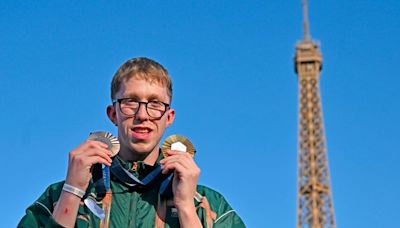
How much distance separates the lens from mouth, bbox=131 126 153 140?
3537 millimetres

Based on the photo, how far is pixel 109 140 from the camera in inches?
134

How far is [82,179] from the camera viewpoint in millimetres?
3404

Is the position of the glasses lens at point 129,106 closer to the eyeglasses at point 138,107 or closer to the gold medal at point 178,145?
the eyeglasses at point 138,107

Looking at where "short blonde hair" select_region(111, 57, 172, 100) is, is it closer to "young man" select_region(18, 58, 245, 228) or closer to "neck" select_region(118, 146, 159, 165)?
"young man" select_region(18, 58, 245, 228)

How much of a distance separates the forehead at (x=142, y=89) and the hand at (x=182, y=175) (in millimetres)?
252

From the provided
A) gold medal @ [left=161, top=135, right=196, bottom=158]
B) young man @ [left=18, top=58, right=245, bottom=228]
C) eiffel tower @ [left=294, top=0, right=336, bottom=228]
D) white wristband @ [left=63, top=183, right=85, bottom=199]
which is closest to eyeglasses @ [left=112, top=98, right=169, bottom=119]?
young man @ [left=18, top=58, right=245, bottom=228]

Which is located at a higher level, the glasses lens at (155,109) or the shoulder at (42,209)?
the glasses lens at (155,109)

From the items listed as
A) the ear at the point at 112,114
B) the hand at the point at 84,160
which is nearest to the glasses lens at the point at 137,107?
the ear at the point at 112,114

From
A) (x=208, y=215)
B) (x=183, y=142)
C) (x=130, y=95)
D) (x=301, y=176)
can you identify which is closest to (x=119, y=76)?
(x=130, y=95)

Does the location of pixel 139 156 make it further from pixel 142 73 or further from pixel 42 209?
pixel 42 209

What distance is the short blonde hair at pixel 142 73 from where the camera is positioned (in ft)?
11.8

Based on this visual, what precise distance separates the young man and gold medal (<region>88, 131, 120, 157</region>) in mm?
21

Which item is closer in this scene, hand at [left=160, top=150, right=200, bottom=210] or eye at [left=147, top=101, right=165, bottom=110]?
hand at [left=160, top=150, right=200, bottom=210]

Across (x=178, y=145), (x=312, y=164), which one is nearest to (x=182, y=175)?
(x=178, y=145)
